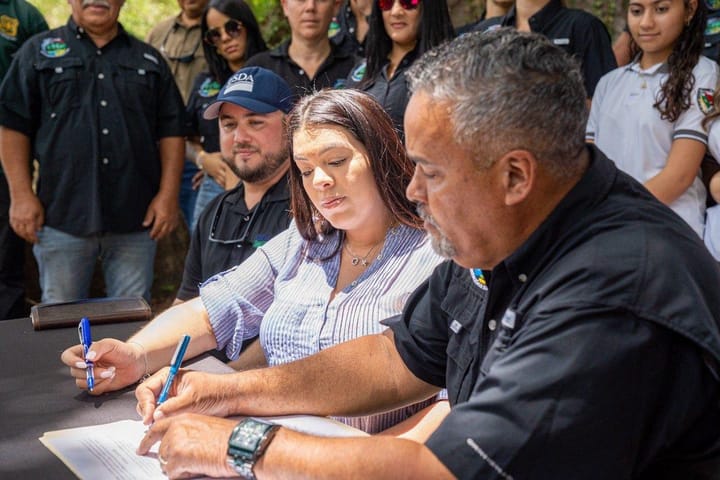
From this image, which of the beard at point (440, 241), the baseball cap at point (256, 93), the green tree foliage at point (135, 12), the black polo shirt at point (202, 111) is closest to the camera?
the beard at point (440, 241)

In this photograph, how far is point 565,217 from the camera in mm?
1465

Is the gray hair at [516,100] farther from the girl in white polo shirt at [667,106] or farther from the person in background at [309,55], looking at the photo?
the person in background at [309,55]

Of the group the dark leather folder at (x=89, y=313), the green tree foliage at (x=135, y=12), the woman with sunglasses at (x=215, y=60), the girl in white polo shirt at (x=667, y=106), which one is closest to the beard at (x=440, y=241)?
the dark leather folder at (x=89, y=313)

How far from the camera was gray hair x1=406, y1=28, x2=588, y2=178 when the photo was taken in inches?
55.0

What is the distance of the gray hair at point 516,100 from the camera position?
1.40 metres

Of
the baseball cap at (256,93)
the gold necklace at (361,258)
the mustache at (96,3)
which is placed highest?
the mustache at (96,3)

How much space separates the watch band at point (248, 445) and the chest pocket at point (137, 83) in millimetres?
3182

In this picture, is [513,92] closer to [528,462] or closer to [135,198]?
[528,462]

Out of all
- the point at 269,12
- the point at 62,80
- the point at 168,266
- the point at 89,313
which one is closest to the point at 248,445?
the point at 89,313

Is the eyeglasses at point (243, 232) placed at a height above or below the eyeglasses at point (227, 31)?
below

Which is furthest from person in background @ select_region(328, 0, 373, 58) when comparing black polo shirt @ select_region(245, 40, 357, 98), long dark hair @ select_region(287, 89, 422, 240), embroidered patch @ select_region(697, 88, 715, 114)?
long dark hair @ select_region(287, 89, 422, 240)

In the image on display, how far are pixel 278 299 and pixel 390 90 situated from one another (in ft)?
5.23

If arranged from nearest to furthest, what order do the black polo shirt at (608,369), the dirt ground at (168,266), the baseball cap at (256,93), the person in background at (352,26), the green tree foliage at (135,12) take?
the black polo shirt at (608,369), the baseball cap at (256,93), the person in background at (352,26), the dirt ground at (168,266), the green tree foliage at (135,12)

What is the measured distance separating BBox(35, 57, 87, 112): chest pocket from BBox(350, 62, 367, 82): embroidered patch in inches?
53.0
